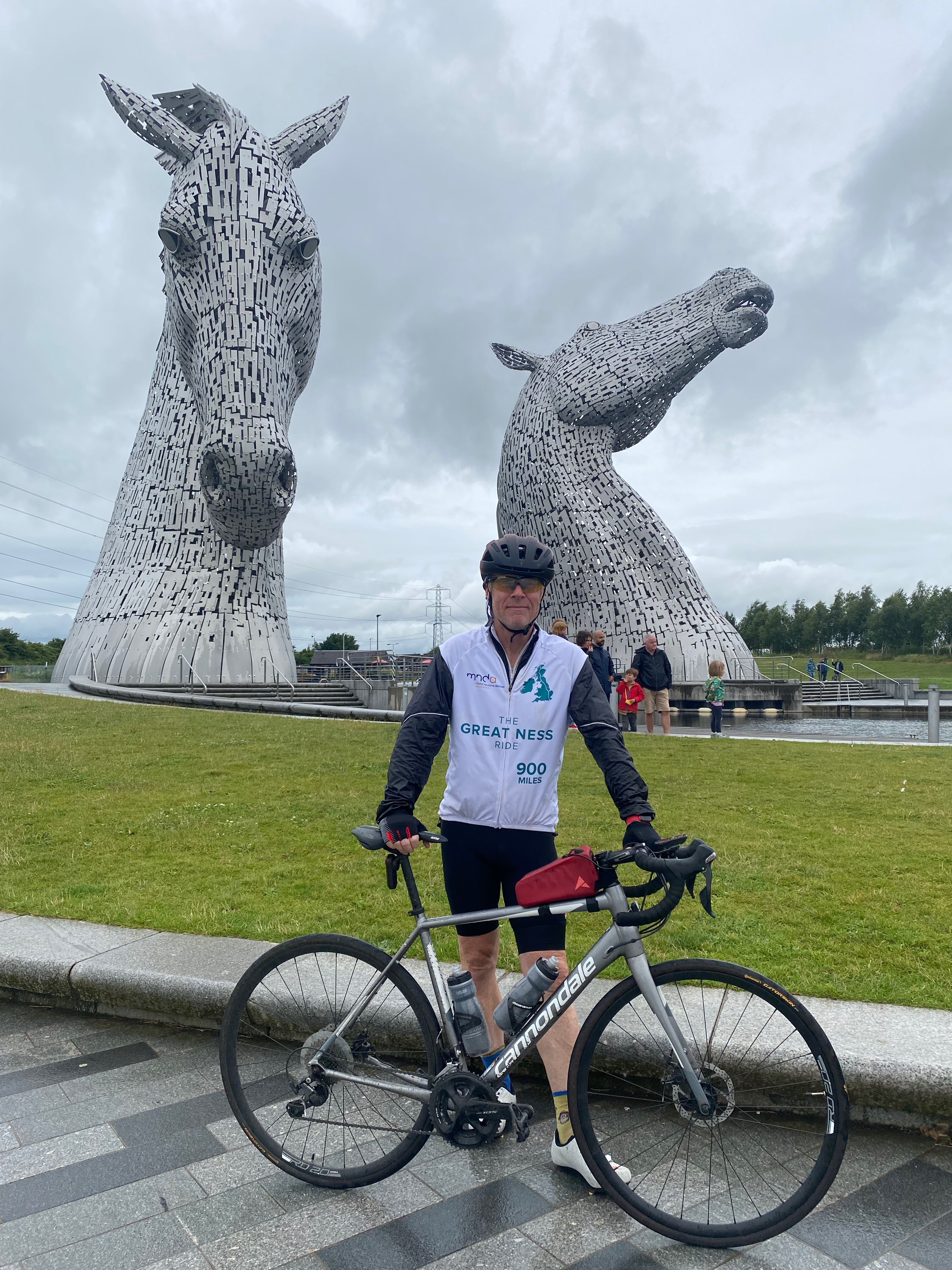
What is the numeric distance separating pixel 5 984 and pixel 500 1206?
2910 millimetres

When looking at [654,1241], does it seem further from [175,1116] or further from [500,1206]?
[175,1116]

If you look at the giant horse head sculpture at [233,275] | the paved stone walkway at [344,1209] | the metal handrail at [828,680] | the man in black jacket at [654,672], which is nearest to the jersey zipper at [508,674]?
the paved stone walkway at [344,1209]

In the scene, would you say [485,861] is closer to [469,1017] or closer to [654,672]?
[469,1017]

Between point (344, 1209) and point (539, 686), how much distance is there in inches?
67.7

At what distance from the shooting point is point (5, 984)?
4.26 meters

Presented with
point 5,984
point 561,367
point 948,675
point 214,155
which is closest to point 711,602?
point 561,367

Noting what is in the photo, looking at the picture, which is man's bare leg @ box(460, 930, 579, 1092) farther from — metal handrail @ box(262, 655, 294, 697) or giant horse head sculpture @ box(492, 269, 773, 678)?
giant horse head sculpture @ box(492, 269, 773, 678)

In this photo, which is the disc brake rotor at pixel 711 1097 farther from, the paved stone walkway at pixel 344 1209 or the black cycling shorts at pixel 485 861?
the black cycling shorts at pixel 485 861

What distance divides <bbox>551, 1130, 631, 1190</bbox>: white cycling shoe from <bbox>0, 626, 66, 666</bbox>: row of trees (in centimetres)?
7856

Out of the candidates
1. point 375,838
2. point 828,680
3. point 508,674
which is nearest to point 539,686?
point 508,674

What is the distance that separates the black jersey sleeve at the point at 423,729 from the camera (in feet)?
9.55

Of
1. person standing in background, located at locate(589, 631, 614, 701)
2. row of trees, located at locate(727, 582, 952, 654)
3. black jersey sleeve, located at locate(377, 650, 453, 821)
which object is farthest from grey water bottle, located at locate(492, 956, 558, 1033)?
row of trees, located at locate(727, 582, 952, 654)

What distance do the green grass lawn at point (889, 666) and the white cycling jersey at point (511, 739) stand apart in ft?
128

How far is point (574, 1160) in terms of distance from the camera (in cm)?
270
